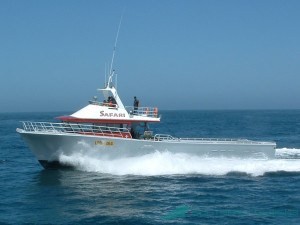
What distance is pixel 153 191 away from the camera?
65.6ft

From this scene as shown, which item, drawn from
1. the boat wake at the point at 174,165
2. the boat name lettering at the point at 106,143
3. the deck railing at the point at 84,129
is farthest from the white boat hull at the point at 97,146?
the deck railing at the point at 84,129

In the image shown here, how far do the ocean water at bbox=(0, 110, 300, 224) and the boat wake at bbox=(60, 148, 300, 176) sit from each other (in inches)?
2.3

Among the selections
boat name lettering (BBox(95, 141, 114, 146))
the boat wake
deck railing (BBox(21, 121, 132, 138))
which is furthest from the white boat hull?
deck railing (BBox(21, 121, 132, 138))

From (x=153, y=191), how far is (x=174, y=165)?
4474 mm

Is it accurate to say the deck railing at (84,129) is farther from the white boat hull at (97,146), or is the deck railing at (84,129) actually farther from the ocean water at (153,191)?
the ocean water at (153,191)

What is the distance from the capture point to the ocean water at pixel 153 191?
51.8 ft

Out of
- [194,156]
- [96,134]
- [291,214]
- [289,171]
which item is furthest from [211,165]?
[291,214]

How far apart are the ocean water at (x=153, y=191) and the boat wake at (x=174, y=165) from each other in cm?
6

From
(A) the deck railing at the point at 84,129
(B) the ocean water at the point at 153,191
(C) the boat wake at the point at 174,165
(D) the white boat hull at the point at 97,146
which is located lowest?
(B) the ocean water at the point at 153,191

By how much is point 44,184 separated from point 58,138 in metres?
2.91

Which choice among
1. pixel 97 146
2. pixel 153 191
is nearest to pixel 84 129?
pixel 97 146

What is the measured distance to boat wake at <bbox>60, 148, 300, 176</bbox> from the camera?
2364 centimetres

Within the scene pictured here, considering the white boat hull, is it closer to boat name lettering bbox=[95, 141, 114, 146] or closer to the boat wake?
boat name lettering bbox=[95, 141, 114, 146]

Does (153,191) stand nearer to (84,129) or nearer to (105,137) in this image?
(105,137)
